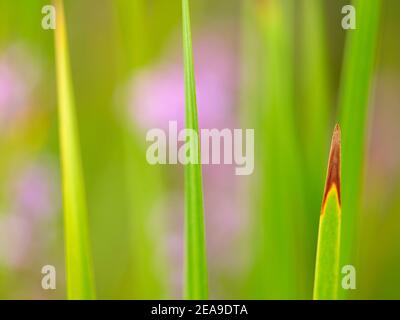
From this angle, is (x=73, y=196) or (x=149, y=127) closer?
(x=73, y=196)

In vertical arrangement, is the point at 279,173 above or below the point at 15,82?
below

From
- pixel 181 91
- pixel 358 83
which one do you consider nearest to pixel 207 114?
pixel 181 91

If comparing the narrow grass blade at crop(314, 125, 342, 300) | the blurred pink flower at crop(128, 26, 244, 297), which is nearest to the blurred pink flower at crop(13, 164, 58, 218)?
the blurred pink flower at crop(128, 26, 244, 297)

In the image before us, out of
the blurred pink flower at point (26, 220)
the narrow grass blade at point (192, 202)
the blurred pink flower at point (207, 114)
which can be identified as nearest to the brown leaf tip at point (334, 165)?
the narrow grass blade at point (192, 202)

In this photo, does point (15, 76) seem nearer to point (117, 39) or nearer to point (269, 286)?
point (117, 39)

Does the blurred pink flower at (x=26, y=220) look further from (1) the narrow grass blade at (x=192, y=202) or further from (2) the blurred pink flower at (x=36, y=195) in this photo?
(1) the narrow grass blade at (x=192, y=202)

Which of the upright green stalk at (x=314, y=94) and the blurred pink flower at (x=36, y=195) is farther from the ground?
the upright green stalk at (x=314, y=94)

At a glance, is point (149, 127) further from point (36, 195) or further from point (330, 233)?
point (330, 233)
